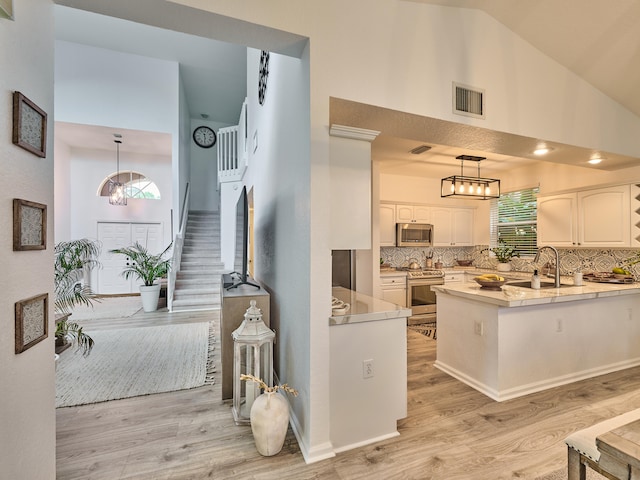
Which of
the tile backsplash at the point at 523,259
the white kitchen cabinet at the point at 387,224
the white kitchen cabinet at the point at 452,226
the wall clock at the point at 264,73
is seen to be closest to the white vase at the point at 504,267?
the tile backsplash at the point at 523,259

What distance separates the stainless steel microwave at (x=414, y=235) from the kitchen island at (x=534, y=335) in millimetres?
2083

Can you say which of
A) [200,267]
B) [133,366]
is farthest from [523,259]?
[200,267]

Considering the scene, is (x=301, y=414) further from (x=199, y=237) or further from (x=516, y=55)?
(x=199, y=237)

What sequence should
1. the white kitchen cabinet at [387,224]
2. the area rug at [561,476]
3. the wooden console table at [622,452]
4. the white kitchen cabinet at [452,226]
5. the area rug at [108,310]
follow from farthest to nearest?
the white kitchen cabinet at [452,226] → the area rug at [108,310] → the white kitchen cabinet at [387,224] → the area rug at [561,476] → the wooden console table at [622,452]

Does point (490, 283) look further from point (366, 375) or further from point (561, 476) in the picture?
point (366, 375)

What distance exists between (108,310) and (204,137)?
6.19 metres

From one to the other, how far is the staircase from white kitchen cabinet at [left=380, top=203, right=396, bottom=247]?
3.58 m

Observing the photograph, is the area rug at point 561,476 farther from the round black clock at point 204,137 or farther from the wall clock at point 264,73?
the round black clock at point 204,137

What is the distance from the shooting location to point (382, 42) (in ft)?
6.24

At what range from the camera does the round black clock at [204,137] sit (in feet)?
31.0

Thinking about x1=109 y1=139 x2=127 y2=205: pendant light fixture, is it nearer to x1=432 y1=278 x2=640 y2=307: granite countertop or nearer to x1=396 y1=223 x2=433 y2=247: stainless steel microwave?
x1=396 y1=223 x2=433 y2=247: stainless steel microwave

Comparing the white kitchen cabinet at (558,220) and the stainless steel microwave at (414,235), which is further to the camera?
the stainless steel microwave at (414,235)

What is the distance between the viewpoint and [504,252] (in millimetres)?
5297

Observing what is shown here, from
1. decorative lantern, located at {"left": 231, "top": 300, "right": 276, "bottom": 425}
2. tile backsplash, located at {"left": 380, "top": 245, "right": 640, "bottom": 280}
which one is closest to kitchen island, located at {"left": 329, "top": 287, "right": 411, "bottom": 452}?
decorative lantern, located at {"left": 231, "top": 300, "right": 276, "bottom": 425}
